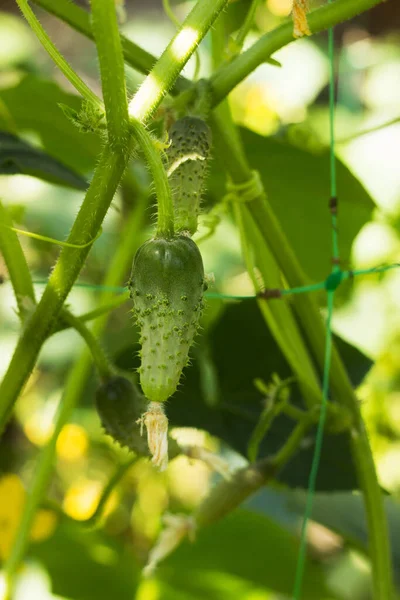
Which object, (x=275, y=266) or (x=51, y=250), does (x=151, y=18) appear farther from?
(x=275, y=266)

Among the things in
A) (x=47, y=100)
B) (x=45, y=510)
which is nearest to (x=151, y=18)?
(x=47, y=100)

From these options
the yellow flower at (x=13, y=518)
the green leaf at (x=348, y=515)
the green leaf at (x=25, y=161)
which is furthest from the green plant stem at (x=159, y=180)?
the yellow flower at (x=13, y=518)

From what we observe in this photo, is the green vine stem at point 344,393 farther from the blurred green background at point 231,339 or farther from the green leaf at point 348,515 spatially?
the green leaf at point 348,515

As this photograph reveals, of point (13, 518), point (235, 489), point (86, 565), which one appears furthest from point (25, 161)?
point (13, 518)

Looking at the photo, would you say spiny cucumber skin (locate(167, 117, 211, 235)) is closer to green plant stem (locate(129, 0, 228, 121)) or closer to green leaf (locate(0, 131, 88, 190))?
green plant stem (locate(129, 0, 228, 121))

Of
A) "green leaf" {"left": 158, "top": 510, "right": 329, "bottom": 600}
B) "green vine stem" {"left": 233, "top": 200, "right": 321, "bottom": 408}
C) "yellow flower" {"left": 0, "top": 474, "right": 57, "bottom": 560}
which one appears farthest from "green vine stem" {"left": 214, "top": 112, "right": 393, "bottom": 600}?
"yellow flower" {"left": 0, "top": 474, "right": 57, "bottom": 560}

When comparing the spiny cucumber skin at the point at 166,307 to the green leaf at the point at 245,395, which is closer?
the spiny cucumber skin at the point at 166,307
